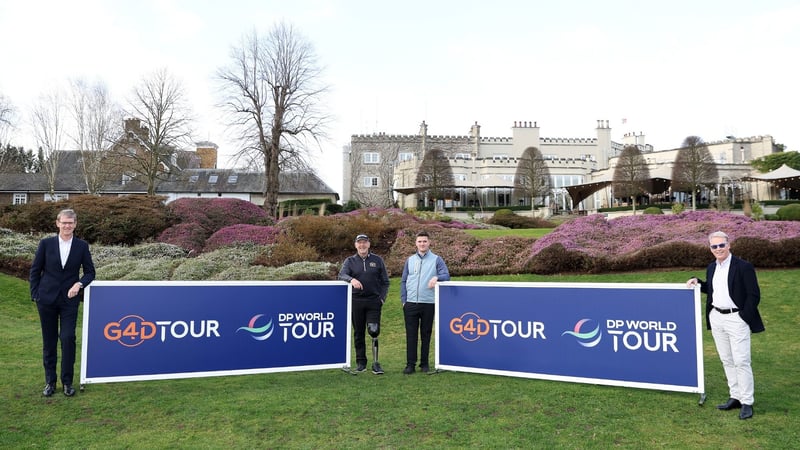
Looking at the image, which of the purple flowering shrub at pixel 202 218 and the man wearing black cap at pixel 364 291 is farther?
the purple flowering shrub at pixel 202 218

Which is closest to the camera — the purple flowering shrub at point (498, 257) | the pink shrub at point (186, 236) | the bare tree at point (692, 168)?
the purple flowering shrub at point (498, 257)

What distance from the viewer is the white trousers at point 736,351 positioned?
518 cm

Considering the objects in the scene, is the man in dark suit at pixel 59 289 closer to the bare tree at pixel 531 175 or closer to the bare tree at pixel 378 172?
the bare tree at pixel 531 175

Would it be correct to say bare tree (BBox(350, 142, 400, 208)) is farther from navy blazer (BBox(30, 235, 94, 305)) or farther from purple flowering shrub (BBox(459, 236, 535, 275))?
navy blazer (BBox(30, 235, 94, 305))

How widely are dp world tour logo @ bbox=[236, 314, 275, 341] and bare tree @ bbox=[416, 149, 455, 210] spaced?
4430 centimetres

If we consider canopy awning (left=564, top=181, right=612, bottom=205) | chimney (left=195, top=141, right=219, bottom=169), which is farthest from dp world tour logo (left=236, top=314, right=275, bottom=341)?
chimney (left=195, top=141, right=219, bottom=169)

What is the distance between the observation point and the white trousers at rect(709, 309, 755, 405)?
5176mm

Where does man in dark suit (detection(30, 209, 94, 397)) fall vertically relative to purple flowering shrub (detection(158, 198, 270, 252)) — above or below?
below

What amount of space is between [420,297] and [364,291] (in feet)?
2.45

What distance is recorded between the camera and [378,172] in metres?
62.7

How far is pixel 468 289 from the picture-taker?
7.13 m

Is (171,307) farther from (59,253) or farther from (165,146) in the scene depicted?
(165,146)

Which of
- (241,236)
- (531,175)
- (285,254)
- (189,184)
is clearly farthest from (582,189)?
(189,184)

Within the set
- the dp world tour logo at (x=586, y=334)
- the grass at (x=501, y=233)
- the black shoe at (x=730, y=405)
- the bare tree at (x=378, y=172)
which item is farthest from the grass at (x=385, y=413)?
the bare tree at (x=378, y=172)
